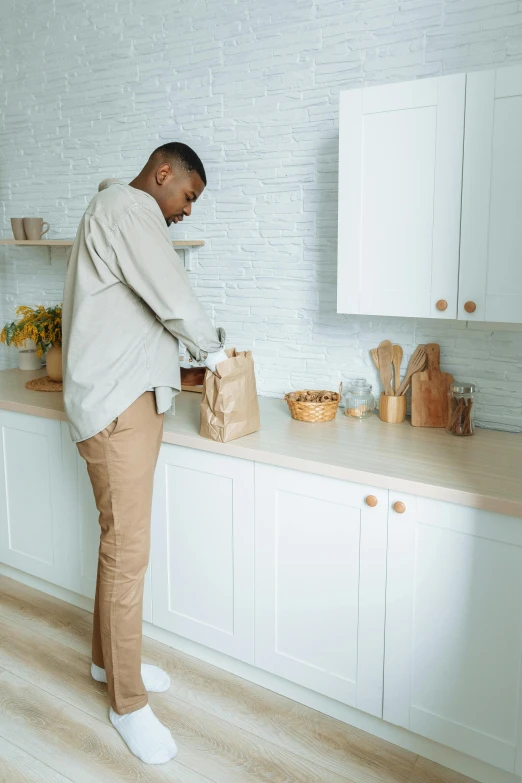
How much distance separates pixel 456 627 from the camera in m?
1.75

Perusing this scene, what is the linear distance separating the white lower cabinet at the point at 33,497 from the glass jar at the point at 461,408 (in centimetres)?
144

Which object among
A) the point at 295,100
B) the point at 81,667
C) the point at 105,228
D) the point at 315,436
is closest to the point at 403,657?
the point at 315,436

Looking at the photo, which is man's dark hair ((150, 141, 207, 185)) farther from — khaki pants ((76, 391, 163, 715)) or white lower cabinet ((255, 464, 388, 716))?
white lower cabinet ((255, 464, 388, 716))

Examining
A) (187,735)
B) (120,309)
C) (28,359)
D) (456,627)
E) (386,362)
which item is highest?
(120,309)

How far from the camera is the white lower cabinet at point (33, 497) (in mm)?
2656

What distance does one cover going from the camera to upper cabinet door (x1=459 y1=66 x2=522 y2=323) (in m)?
1.75

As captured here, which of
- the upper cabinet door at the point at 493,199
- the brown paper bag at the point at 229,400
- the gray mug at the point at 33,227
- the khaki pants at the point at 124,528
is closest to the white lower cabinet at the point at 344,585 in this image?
the brown paper bag at the point at 229,400

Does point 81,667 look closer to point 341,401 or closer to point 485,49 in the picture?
point 341,401

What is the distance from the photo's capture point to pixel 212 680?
89.7 inches

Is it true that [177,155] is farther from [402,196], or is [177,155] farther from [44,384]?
[44,384]

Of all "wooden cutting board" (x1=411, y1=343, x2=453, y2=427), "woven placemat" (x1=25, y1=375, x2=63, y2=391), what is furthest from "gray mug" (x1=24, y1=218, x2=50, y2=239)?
"wooden cutting board" (x1=411, y1=343, x2=453, y2=427)

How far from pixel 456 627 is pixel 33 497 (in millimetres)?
1747

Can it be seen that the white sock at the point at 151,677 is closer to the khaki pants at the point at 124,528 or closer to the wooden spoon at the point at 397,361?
the khaki pants at the point at 124,528

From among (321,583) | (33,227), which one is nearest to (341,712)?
(321,583)
